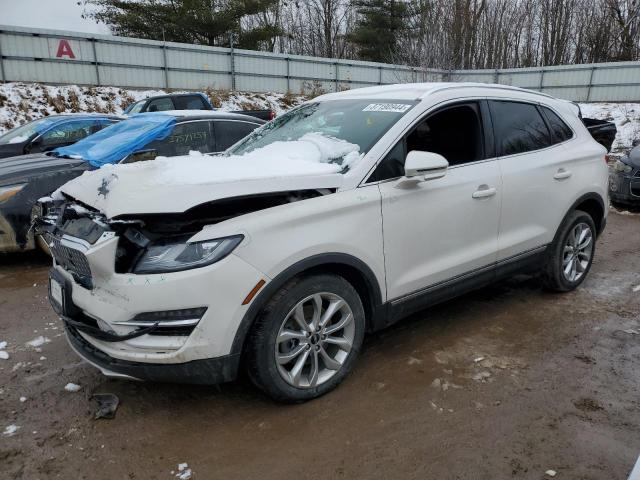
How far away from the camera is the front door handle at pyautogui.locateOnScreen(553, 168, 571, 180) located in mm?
4184

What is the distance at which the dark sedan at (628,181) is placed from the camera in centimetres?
806

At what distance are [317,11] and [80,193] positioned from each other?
37.4 metres

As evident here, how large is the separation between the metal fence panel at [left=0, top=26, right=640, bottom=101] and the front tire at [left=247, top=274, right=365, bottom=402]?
48.1 ft

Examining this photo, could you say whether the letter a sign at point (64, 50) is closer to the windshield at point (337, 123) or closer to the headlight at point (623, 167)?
the windshield at point (337, 123)

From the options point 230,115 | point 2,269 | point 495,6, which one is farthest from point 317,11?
point 2,269

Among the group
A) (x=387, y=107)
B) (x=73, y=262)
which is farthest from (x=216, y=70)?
(x=73, y=262)

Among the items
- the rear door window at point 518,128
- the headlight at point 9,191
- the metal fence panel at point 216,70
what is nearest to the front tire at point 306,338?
the rear door window at point 518,128

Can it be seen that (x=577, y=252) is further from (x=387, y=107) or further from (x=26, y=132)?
(x=26, y=132)

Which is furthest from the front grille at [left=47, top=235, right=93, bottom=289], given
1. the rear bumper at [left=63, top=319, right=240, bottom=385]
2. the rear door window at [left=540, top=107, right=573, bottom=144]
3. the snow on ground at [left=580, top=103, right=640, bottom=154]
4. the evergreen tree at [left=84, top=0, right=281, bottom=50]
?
the evergreen tree at [left=84, top=0, right=281, bottom=50]

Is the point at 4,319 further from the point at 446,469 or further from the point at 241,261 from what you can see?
the point at 446,469

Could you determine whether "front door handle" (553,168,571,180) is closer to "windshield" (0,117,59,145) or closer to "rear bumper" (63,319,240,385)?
"rear bumper" (63,319,240,385)

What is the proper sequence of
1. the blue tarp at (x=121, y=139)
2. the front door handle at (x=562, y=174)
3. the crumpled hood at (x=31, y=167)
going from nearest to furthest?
the front door handle at (x=562, y=174)
the crumpled hood at (x=31, y=167)
the blue tarp at (x=121, y=139)

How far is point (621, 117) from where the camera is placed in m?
20.8

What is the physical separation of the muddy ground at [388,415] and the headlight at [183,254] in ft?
3.18
